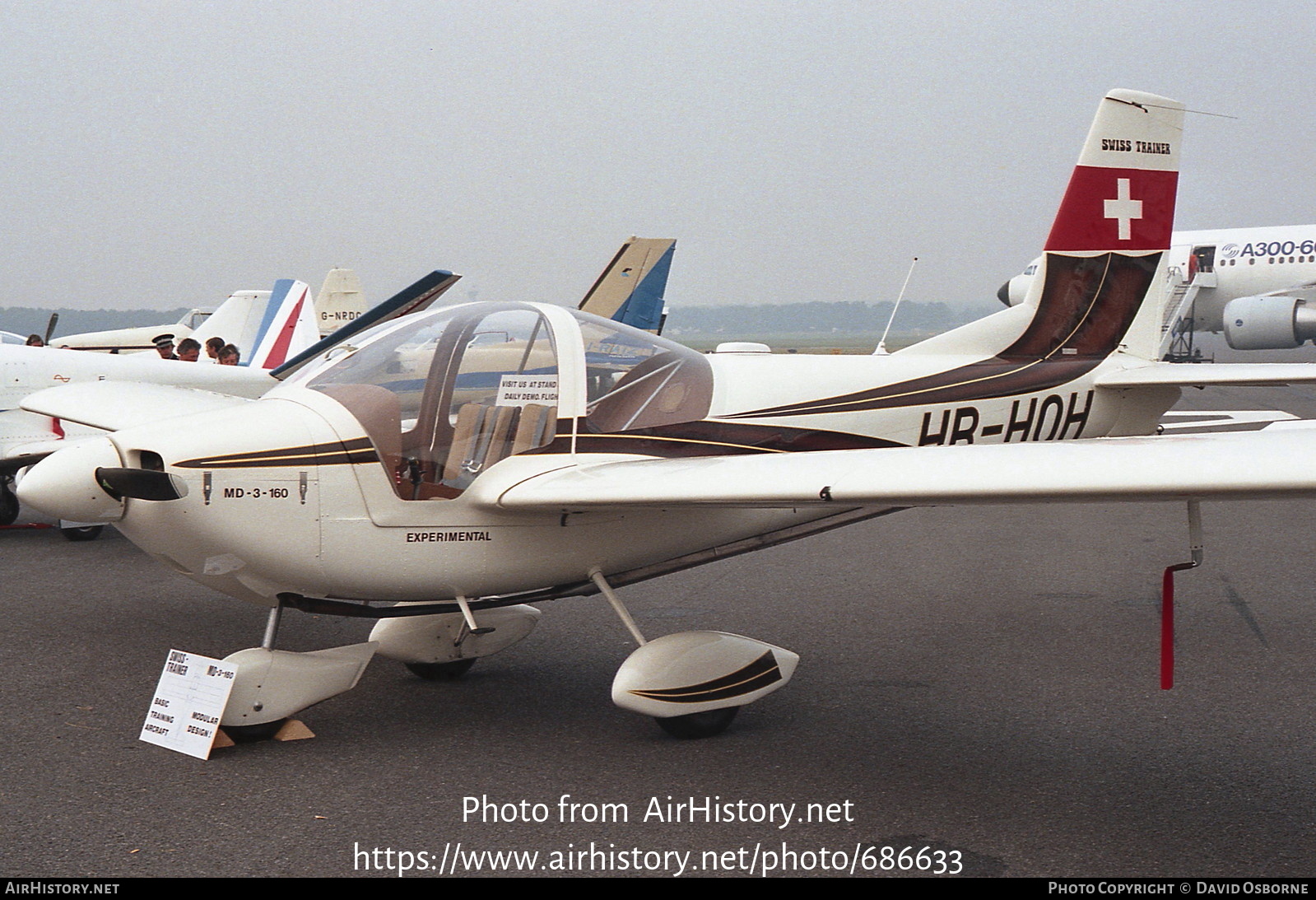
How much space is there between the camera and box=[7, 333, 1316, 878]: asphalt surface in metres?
3.17

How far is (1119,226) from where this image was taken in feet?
20.6

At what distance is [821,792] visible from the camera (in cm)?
361

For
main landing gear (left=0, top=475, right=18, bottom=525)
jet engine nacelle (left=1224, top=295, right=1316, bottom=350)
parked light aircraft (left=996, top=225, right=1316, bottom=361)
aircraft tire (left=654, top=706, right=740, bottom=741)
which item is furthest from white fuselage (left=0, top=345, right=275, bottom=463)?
jet engine nacelle (left=1224, top=295, right=1316, bottom=350)

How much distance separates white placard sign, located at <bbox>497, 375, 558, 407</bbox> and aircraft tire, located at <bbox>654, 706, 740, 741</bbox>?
1.25 meters

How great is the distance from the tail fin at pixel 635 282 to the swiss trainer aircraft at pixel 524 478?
44.4 ft

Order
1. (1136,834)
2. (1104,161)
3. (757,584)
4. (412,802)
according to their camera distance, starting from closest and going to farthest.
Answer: (1136,834)
(412,802)
(1104,161)
(757,584)

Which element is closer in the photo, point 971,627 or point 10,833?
point 10,833

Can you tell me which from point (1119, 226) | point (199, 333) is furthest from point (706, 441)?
point (199, 333)

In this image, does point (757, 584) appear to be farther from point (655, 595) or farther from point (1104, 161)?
point (1104, 161)

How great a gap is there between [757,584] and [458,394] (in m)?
3.23

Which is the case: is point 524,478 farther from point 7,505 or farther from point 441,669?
point 7,505

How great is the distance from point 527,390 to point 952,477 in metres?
1.64

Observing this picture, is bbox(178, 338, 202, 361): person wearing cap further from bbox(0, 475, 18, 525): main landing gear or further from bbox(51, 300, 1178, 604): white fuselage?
bbox(51, 300, 1178, 604): white fuselage
